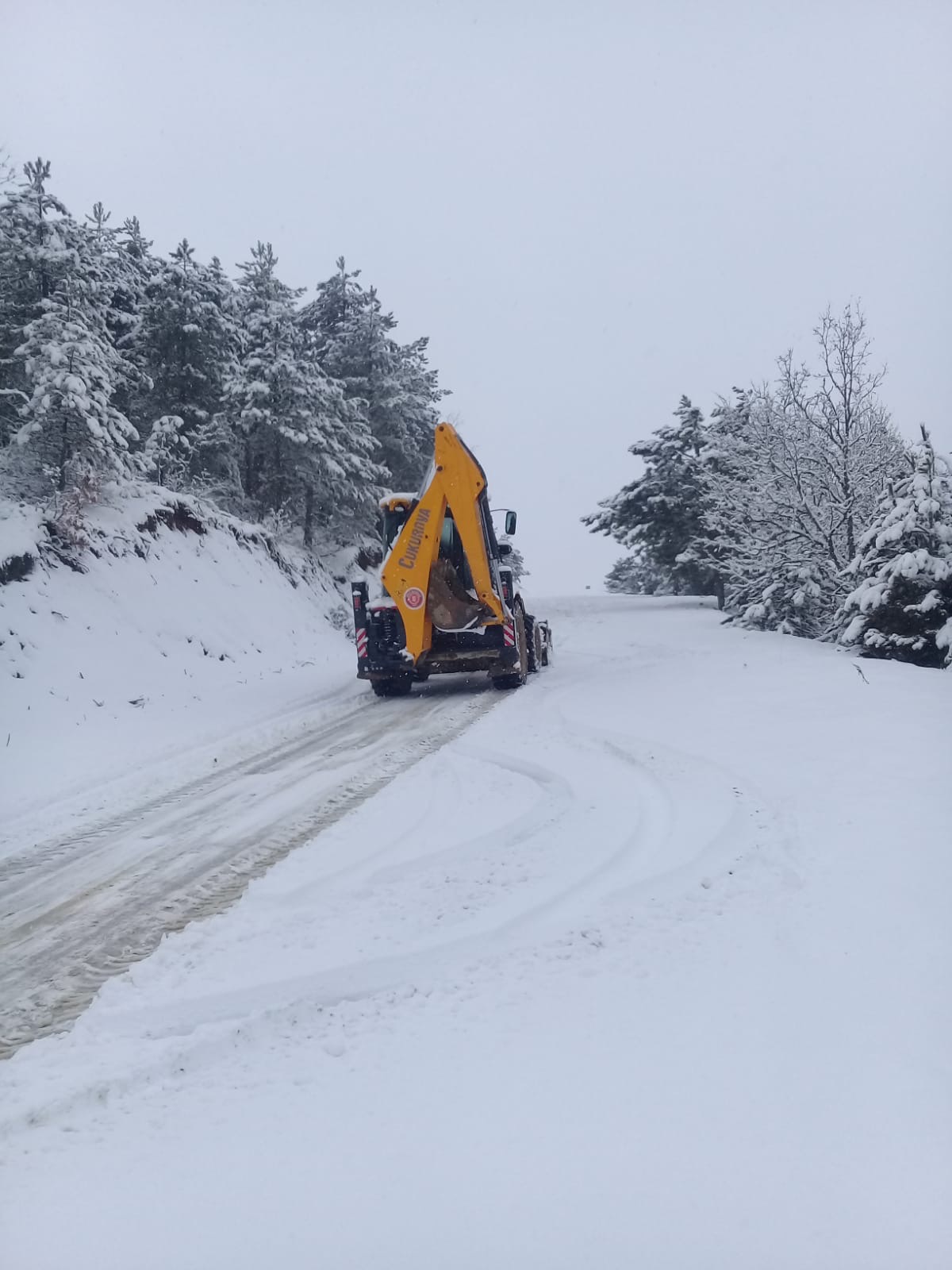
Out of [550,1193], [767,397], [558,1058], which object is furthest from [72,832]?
[767,397]

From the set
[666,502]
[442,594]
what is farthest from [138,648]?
[666,502]

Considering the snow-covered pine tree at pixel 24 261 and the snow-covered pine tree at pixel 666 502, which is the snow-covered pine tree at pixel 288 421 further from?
the snow-covered pine tree at pixel 666 502

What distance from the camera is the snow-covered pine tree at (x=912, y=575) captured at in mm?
11938

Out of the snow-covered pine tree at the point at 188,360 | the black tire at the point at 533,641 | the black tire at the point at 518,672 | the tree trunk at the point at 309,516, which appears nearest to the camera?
the black tire at the point at 518,672

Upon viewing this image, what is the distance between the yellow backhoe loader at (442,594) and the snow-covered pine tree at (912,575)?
547cm

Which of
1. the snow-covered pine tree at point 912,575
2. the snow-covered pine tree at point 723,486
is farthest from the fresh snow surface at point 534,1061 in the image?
the snow-covered pine tree at point 723,486

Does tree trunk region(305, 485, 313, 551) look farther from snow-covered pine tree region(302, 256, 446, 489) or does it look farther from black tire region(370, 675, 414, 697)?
black tire region(370, 675, 414, 697)

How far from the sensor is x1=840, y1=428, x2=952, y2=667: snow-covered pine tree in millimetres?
11938

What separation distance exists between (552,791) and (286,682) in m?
8.54

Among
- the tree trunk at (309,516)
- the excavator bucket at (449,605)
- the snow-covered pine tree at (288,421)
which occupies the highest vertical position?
the snow-covered pine tree at (288,421)

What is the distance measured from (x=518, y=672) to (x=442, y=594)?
5.78 ft

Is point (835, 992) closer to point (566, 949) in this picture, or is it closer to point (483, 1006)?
point (566, 949)

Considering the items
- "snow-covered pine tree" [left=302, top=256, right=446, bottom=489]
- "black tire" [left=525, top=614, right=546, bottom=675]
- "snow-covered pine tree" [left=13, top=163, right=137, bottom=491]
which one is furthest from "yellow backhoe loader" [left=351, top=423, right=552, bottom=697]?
"snow-covered pine tree" [left=302, top=256, right=446, bottom=489]

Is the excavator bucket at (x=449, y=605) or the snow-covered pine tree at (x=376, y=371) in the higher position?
the snow-covered pine tree at (x=376, y=371)
